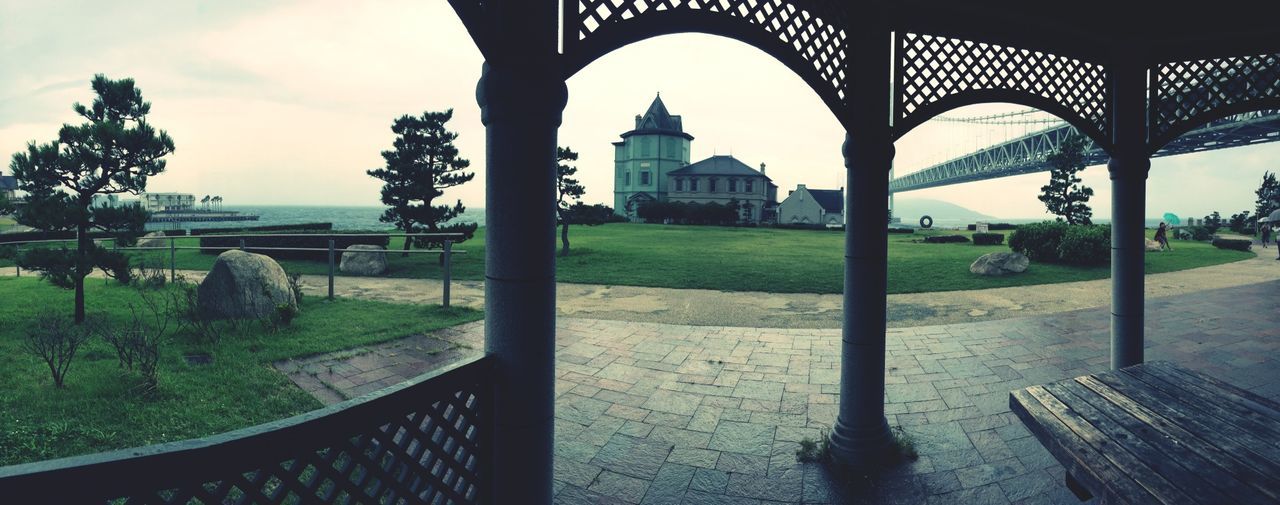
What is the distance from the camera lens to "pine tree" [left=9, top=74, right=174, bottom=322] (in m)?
7.87

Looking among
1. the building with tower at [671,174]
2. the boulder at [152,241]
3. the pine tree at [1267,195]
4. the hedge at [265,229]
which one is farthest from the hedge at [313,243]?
the pine tree at [1267,195]

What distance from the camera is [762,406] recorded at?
4930 mm

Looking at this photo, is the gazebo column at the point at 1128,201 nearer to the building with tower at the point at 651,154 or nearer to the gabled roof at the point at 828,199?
the building with tower at the point at 651,154

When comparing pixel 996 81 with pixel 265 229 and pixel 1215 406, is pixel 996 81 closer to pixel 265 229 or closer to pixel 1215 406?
pixel 1215 406

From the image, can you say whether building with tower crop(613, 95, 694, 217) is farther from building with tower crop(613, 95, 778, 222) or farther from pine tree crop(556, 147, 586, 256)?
pine tree crop(556, 147, 586, 256)

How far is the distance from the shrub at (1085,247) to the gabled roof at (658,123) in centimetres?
5036

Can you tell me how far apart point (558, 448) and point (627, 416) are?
796mm

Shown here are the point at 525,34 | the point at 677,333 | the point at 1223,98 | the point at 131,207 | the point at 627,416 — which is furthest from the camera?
the point at 131,207

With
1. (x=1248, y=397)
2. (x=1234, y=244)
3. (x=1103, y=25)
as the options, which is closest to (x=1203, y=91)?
(x=1103, y=25)

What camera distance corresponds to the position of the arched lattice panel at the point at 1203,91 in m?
4.94

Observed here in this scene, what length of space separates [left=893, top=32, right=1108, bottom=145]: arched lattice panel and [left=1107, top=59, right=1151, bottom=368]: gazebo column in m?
0.14

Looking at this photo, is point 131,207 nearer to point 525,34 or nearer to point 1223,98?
point 525,34

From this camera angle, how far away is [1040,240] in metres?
17.1

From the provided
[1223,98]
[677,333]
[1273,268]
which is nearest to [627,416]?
[677,333]
